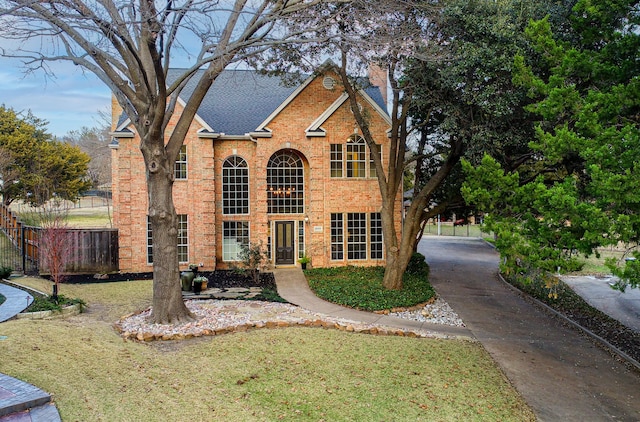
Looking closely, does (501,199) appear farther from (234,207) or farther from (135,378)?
(234,207)

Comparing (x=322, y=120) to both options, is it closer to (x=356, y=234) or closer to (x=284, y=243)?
(x=356, y=234)

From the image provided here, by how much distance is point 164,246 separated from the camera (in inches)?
422

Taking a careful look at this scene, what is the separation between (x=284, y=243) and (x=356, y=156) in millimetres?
5217

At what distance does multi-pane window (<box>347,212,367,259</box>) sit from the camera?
19406 millimetres

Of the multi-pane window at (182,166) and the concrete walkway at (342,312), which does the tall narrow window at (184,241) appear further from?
the concrete walkway at (342,312)

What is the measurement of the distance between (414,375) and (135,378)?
15.9 ft

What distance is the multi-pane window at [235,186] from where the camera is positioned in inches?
790

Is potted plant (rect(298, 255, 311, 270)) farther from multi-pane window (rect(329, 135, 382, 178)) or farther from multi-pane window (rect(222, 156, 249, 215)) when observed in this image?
multi-pane window (rect(329, 135, 382, 178))

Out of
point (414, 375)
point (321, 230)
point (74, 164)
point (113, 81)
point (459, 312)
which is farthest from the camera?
point (74, 164)

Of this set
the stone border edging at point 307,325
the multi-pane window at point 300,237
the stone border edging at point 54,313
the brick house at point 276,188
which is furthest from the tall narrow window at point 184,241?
the stone border edging at point 307,325

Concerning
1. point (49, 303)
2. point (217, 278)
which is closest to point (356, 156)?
point (217, 278)

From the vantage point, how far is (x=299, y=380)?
7.41m

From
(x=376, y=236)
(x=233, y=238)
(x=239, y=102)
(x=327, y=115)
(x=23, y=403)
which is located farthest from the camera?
(x=239, y=102)

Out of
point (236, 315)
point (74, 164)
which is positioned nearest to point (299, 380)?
point (236, 315)
